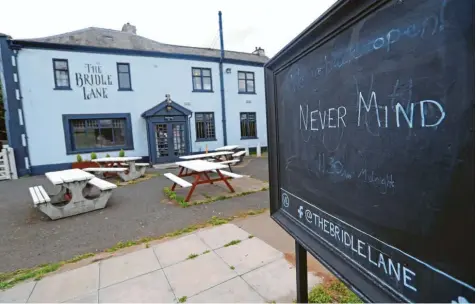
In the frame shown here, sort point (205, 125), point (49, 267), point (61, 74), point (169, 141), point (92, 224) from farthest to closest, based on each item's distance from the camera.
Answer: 1. point (205, 125)
2. point (169, 141)
3. point (61, 74)
4. point (92, 224)
5. point (49, 267)

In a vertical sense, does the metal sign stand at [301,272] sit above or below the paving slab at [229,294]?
above

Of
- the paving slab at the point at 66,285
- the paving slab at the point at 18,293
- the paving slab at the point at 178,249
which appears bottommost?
the paving slab at the point at 18,293

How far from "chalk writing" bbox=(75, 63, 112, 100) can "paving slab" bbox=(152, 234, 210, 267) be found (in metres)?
11.2

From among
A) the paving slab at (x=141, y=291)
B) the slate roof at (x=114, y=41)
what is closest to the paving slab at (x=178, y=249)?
the paving slab at (x=141, y=291)

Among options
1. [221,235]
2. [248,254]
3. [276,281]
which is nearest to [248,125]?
[221,235]

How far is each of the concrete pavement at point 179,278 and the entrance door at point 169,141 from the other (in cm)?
1055

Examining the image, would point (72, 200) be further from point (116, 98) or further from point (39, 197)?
point (116, 98)

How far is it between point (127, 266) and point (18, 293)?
1.08 meters

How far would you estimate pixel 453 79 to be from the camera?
75 centimetres

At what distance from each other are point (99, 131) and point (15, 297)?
36.9ft

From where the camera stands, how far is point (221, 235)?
3844 mm

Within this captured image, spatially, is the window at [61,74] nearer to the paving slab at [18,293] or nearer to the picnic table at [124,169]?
the picnic table at [124,169]

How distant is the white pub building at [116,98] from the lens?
437 inches

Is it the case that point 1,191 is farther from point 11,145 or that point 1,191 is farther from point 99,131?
point 99,131
